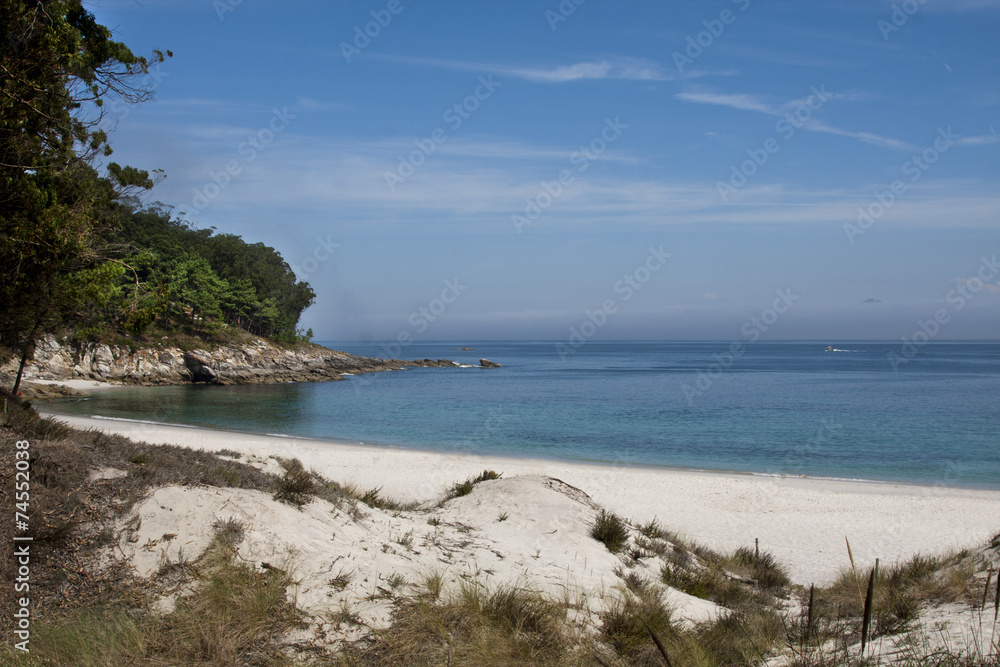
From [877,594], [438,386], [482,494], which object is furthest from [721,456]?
[438,386]

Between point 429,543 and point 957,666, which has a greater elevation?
point 957,666

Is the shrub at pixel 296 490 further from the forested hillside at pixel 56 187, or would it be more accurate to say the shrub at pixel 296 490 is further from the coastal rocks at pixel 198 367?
the coastal rocks at pixel 198 367

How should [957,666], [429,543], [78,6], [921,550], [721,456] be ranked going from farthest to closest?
[721,456] < [921,550] < [78,6] < [429,543] < [957,666]

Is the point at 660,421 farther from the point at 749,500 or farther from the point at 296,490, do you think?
the point at 296,490

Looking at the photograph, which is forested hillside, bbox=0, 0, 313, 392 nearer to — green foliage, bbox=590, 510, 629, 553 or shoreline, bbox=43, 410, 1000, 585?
shoreline, bbox=43, 410, 1000, 585

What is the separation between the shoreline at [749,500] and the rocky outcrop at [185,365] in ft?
105

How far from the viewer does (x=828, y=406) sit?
38.3 metres

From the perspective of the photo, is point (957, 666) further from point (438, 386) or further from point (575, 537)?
point (438, 386)

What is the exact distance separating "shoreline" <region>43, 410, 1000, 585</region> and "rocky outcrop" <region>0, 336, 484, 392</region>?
32081 mm

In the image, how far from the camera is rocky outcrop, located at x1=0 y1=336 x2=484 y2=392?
46875mm

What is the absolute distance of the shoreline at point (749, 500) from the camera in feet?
39.1

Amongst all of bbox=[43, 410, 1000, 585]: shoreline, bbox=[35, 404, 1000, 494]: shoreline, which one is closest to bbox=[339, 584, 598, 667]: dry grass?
bbox=[43, 410, 1000, 585]: shoreline

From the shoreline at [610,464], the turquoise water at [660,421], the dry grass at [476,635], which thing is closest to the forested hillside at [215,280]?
the turquoise water at [660,421]

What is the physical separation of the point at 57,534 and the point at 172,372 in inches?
2269
